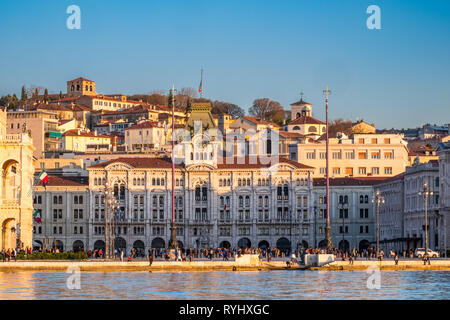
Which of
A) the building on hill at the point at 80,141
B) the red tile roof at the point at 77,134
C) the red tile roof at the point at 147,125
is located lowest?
the building on hill at the point at 80,141

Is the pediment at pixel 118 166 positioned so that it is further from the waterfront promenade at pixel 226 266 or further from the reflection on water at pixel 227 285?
the reflection on water at pixel 227 285

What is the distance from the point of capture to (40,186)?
131000 mm

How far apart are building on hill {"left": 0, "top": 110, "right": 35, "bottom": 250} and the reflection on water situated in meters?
12.9

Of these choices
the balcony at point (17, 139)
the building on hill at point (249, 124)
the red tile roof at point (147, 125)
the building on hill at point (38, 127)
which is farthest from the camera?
the building on hill at point (249, 124)

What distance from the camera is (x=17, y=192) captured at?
9244cm

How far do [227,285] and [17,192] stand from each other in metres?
32.1

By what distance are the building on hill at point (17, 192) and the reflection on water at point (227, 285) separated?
12.9 m

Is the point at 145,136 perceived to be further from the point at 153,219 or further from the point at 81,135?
the point at 153,219

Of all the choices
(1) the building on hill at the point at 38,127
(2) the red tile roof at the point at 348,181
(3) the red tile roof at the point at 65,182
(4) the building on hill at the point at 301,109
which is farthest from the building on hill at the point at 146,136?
(2) the red tile roof at the point at 348,181

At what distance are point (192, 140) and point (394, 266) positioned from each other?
5407 centimetres

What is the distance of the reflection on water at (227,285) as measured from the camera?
5744 centimetres

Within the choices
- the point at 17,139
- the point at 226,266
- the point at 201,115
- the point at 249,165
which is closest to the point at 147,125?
the point at 201,115

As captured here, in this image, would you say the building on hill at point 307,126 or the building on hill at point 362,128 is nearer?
the building on hill at point 362,128
